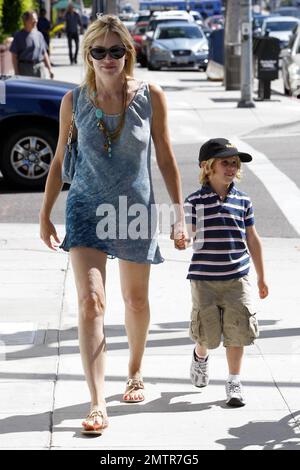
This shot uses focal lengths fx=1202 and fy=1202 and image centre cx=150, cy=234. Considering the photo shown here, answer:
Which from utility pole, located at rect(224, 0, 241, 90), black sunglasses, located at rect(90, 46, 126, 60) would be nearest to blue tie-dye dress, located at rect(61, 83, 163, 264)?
black sunglasses, located at rect(90, 46, 126, 60)

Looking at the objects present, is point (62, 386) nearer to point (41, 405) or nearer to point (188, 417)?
point (41, 405)

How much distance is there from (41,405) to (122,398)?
430mm

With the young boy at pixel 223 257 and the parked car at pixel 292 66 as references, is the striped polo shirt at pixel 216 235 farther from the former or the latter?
the parked car at pixel 292 66

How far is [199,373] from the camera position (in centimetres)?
619

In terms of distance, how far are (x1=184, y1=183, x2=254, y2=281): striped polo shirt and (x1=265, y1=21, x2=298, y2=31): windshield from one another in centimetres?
3976

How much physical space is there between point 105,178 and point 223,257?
0.74m

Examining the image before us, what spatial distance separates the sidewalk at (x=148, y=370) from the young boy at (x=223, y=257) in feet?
→ 1.06

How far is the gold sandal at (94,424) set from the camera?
5504 millimetres

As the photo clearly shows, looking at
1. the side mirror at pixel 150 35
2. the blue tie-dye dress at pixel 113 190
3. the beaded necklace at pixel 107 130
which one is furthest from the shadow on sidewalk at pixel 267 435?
the side mirror at pixel 150 35

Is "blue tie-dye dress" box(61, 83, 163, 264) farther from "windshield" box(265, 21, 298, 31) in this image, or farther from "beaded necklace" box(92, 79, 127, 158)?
"windshield" box(265, 21, 298, 31)

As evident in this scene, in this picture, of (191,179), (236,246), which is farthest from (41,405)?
(191,179)

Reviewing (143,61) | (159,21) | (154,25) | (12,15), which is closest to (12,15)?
(12,15)

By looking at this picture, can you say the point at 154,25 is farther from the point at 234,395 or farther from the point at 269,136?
the point at 234,395
